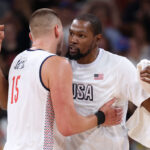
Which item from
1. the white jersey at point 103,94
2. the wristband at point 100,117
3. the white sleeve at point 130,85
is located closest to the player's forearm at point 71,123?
the wristband at point 100,117

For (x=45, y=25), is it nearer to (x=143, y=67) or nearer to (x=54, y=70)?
(x=54, y=70)

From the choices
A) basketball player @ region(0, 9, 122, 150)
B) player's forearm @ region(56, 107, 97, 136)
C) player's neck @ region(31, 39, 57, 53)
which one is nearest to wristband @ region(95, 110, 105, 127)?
basketball player @ region(0, 9, 122, 150)

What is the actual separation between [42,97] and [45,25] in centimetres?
62

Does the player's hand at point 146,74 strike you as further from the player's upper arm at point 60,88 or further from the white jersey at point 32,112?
the white jersey at point 32,112

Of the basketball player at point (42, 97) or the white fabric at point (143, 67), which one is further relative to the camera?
the white fabric at point (143, 67)

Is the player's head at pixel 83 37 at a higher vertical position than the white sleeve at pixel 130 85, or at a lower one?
higher

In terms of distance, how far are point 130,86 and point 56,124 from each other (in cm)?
75

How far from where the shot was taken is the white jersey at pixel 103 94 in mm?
→ 4094

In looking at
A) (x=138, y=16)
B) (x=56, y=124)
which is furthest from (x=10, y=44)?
(x=56, y=124)

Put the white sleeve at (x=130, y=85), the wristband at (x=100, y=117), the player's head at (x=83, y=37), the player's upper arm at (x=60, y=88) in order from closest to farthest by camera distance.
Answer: the player's upper arm at (x=60, y=88) → the wristband at (x=100, y=117) → the white sleeve at (x=130, y=85) → the player's head at (x=83, y=37)

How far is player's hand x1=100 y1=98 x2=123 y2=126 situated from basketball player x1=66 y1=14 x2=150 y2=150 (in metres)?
0.09

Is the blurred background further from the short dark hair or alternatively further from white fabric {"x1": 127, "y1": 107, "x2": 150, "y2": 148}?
white fabric {"x1": 127, "y1": 107, "x2": 150, "y2": 148}

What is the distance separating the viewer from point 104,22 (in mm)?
7812

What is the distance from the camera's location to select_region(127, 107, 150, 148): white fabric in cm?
416
